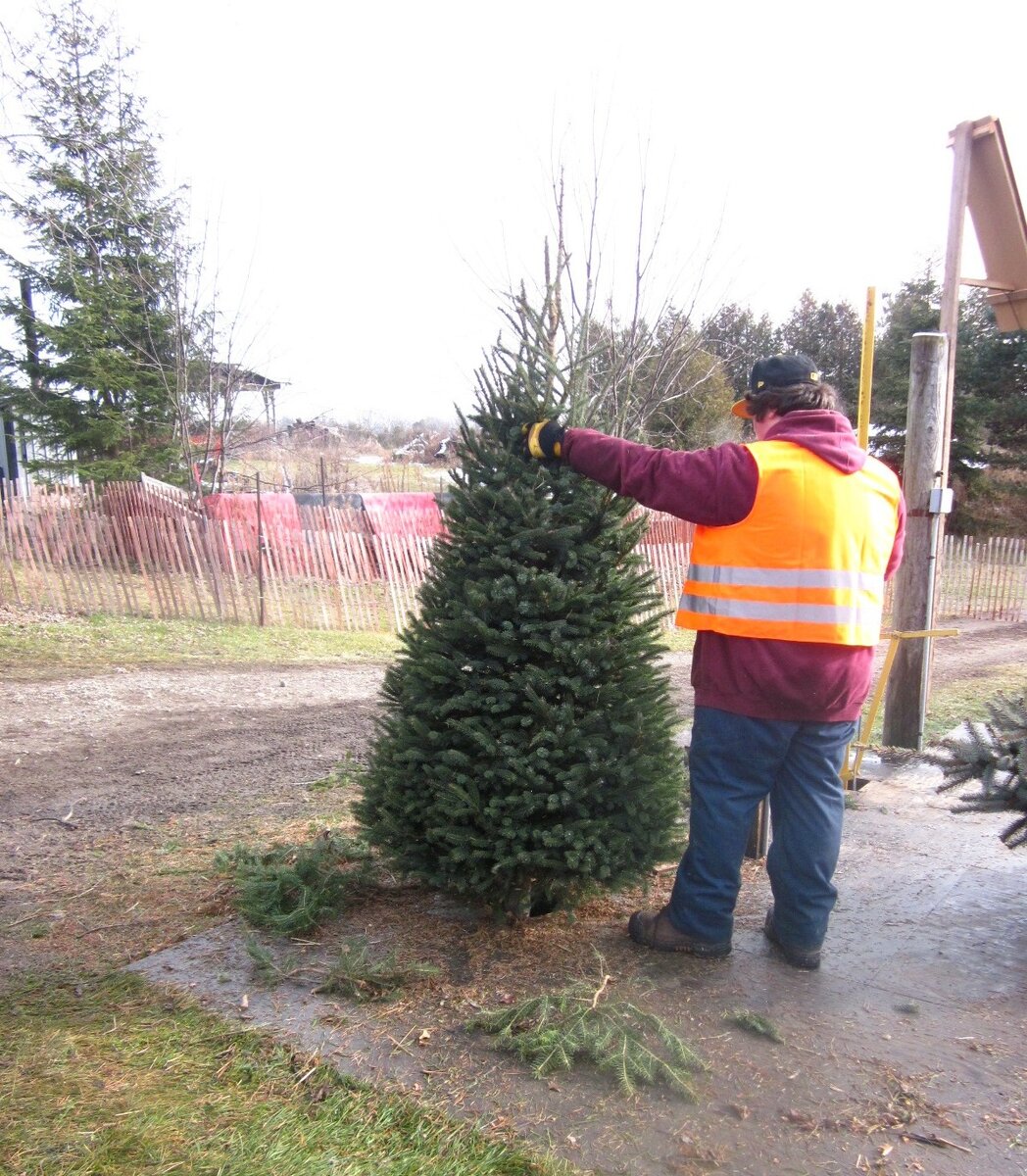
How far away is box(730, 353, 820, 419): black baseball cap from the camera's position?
124 inches

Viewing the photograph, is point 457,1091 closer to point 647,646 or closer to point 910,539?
point 647,646

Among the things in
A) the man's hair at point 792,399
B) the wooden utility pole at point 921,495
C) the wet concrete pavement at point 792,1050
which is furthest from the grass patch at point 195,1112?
the wooden utility pole at point 921,495

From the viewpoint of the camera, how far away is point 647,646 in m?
3.16

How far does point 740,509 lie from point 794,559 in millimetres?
226

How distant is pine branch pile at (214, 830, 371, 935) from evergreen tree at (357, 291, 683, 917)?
35 centimetres

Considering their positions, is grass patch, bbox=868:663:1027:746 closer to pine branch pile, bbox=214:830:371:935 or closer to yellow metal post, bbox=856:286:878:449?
yellow metal post, bbox=856:286:878:449

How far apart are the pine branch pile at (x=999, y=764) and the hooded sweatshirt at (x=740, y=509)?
682mm

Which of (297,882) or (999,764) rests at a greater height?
(999,764)

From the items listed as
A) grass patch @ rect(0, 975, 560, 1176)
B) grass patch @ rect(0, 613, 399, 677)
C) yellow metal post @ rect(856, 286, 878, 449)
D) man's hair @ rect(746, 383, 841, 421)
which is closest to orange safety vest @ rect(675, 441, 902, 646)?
man's hair @ rect(746, 383, 841, 421)

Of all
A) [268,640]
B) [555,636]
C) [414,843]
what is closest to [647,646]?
[555,636]

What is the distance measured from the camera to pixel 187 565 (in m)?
12.6

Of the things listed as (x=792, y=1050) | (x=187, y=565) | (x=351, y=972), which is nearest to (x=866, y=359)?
(x=792, y=1050)

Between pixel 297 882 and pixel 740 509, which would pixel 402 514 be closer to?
pixel 297 882

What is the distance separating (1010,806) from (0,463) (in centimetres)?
2664
